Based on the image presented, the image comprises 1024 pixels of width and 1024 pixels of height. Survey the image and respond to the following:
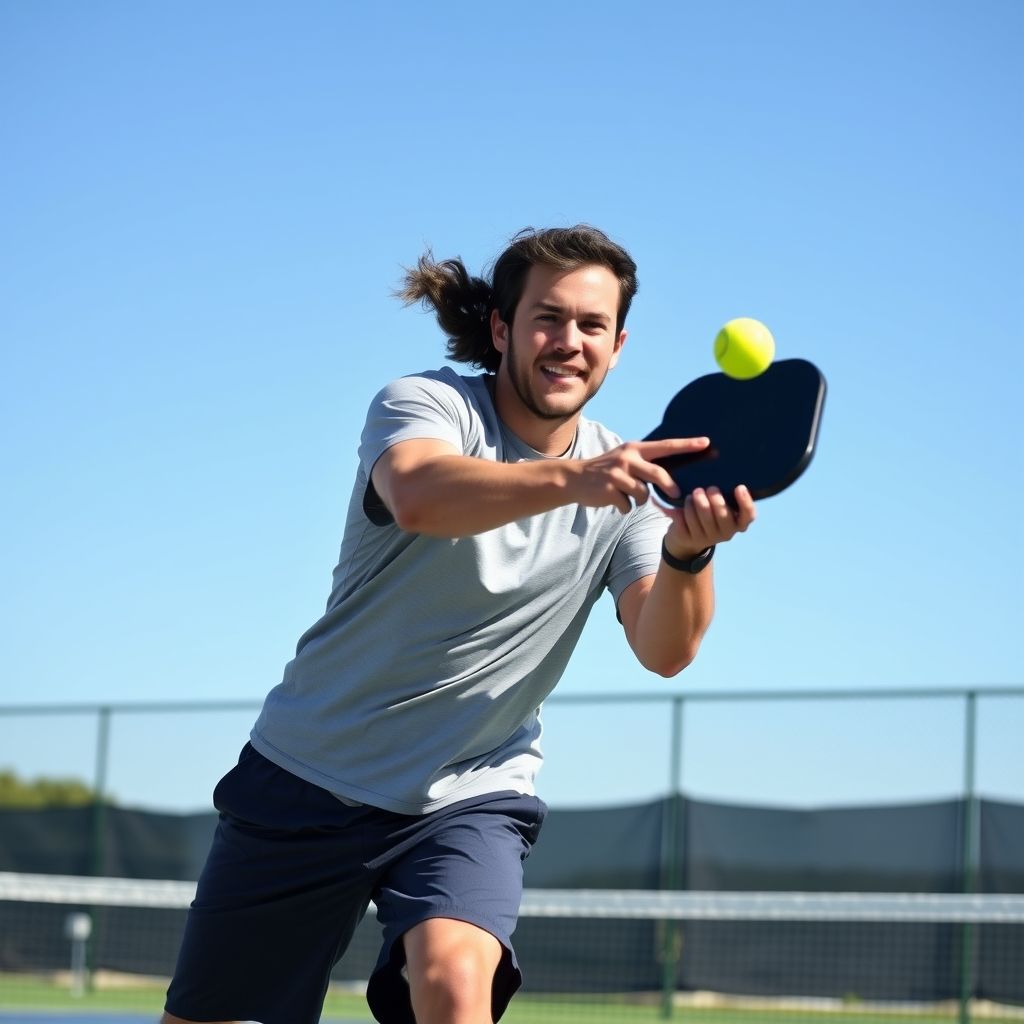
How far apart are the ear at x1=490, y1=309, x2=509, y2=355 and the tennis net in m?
5.01

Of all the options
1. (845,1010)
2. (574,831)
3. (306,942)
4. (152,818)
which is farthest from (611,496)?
(152,818)

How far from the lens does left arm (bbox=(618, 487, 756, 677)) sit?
273cm

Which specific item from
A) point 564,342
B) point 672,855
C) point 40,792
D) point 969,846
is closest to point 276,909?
point 564,342

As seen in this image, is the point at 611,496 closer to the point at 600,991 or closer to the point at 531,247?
the point at 531,247

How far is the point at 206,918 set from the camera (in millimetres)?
3445

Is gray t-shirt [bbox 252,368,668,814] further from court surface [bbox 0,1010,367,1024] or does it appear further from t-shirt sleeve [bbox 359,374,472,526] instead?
Answer: court surface [bbox 0,1010,367,1024]

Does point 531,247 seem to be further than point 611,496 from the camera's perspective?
Yes

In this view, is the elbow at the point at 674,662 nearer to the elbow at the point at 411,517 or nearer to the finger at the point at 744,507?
the finger at the point at 744,507

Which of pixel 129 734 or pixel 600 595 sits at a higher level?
pixel 600 595

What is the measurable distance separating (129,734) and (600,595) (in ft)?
32.4

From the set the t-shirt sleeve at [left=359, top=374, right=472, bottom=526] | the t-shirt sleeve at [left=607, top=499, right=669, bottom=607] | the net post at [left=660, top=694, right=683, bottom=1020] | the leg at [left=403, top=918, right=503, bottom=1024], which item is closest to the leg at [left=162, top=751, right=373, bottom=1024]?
the leg at [left=403, top=918, right=503, bottom=1024]

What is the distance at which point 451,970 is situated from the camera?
292 cm

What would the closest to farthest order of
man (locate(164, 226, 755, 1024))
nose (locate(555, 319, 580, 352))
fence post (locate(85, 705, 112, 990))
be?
man (locate(164, 226, 755, 1024)) → nose (locate(555, 319, 580, 352)) → fence post (locate(85, 705, 112, 990))

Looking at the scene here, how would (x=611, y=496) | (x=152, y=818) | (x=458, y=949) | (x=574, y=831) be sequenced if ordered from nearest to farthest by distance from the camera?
(x=611, y=496) → (x=458, y=949) → (x=574, y=831) → (x=152, y=818)
